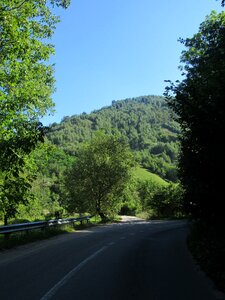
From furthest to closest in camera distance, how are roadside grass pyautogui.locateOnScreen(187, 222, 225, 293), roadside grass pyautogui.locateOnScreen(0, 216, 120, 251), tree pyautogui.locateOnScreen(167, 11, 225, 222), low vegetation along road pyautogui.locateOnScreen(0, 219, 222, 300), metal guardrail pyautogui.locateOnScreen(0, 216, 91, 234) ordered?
1. metal guardrail pyautogui.locateOnScreen(0, 216, 91, 234)
2. roadside grass pyautogui.locateOnScreen(0, 216, 120, 251)
3. tree pyautogui.locateOnScreen(167, 11, 225, 222)
4. roadside grass pyautogui.locateOnScreen(187, 222, 225, 293)
5. low vegetation along road pyautogui.locateOnScreen(0, 219, 222, 300)

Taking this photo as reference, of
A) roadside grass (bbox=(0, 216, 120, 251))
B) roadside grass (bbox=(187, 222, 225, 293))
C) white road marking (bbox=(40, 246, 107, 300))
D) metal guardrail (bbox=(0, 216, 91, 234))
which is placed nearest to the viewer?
white road marking (bbox=(40, 246, 107, 300))

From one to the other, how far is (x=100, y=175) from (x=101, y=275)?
100ft

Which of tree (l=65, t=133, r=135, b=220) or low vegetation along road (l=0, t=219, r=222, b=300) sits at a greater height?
tree (l=65, t=133, r=135, b=220)

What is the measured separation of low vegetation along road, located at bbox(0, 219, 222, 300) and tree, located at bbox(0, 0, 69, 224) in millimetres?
3063

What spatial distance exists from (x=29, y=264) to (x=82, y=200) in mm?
30051

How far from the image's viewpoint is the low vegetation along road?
23.6ft

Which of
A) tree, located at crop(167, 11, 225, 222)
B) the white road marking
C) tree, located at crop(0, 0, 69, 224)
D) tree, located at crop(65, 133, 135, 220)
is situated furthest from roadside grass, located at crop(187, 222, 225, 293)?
tree, located at crop(65, 133, 135, 220)

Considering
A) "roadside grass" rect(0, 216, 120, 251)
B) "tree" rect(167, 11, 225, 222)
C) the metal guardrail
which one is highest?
"tree" rect(167, 11, 225, 222)

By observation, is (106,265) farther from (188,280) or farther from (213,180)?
(213,180)

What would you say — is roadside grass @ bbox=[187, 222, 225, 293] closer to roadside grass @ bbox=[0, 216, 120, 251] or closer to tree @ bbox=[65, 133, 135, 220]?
roadside grass @ bbox=[0, 216, 120, 251]

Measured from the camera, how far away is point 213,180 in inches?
493

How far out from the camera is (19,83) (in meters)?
17.2

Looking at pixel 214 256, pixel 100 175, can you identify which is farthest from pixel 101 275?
pixel 100 175

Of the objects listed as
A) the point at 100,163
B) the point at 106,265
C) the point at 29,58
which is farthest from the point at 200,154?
the point at 100,163
